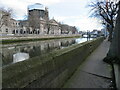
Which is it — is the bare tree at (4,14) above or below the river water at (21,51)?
above

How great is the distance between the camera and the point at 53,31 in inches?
3767

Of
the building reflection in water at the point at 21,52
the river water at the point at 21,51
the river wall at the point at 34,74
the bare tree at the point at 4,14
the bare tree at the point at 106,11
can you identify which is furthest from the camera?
the bare tree at the point at 4,14

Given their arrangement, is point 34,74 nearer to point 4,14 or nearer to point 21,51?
point 21,51

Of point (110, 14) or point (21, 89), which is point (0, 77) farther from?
point (110, 14)

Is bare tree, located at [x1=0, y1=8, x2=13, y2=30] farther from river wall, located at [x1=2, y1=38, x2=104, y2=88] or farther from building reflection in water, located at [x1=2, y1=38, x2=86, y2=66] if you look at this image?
river wall, located at [x1=2, y1=38, x2=104, y2=88]

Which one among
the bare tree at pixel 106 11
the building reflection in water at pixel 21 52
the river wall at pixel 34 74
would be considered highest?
the bare tree at pixel 106 11

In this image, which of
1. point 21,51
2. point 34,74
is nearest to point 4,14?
point 21,51

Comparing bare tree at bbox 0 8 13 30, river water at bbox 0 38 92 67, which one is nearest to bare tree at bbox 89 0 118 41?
river water at bbox 0 38 92 67

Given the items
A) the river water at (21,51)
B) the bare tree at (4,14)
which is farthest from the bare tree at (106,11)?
the bare tree at (4,14)

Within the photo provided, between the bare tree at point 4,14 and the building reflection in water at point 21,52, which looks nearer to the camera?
the building reflection in water at point 21,52

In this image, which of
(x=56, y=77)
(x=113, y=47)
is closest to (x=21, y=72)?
(x=56, y=77)

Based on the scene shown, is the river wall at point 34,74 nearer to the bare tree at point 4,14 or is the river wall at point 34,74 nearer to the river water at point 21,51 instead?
the river water at point 21,51

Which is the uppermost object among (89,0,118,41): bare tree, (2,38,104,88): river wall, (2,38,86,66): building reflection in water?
(89,0,118,41): bare tree

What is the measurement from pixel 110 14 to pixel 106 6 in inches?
84.9
